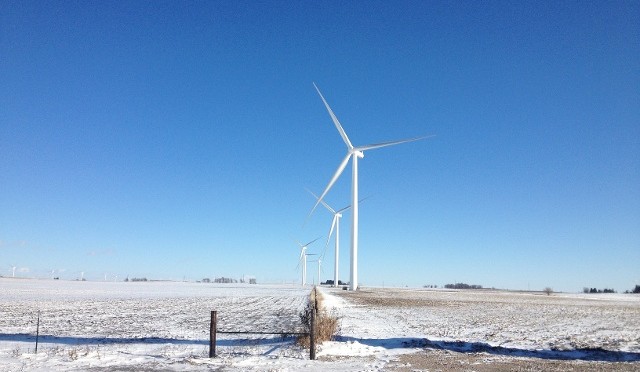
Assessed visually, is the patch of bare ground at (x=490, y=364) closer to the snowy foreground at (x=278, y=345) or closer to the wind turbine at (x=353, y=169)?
the snowy foreground at (x=278, y=345)

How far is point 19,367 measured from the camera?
45.9ft

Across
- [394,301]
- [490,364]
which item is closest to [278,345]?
[490,364]

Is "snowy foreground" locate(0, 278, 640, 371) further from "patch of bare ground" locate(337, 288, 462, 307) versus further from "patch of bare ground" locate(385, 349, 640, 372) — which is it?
"patch of bare ground" locate(337, 288, 462, 307)

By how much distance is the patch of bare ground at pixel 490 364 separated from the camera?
14.7 meters

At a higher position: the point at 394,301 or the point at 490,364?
the point at 490,364

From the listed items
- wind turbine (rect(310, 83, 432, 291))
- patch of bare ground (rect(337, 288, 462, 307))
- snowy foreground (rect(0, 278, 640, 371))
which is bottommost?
patch of bare ground (rect(337, 288, 462, 307))

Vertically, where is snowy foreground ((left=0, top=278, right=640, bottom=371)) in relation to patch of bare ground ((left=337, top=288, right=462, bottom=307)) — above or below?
above

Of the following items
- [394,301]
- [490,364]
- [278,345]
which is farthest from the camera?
[394,301]

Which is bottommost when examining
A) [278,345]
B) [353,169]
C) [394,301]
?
[394,301]

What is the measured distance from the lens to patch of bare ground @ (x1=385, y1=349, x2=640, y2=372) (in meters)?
14.7

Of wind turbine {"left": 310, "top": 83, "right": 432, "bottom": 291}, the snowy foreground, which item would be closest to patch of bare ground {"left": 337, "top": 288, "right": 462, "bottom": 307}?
wind turbine {"left": 310, "top": 83, "right": 432, "bottom": 291}

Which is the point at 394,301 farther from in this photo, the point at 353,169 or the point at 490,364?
the point at 490,364

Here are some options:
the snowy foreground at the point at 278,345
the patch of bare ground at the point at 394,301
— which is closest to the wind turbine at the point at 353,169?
the patch of bare ground at the point at 394,301

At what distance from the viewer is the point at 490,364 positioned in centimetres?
1555
